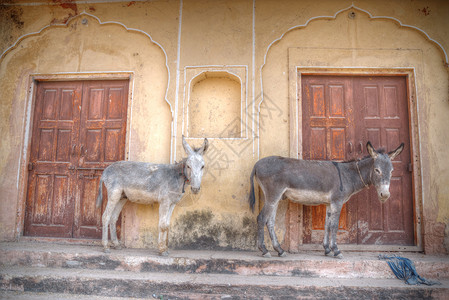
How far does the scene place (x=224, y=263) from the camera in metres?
4.31

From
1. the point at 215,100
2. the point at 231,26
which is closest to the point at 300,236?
the point at 215,100

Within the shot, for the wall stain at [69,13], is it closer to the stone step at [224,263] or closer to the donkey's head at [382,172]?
the stone step at [224,263]

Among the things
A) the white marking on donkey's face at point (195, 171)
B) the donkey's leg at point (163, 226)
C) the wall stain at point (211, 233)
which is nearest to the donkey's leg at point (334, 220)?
the wall stain at point (211, 233)

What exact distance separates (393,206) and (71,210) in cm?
573

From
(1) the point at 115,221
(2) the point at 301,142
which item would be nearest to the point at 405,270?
(2) the point at 301,142

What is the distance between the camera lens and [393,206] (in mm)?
5152

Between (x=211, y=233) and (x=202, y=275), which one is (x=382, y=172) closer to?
(x=211, y=233)

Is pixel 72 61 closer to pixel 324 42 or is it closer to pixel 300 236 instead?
pixel 324 42

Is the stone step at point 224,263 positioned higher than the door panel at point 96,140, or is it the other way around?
the door panel at point 96,140

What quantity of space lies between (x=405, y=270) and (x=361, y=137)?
2193mm

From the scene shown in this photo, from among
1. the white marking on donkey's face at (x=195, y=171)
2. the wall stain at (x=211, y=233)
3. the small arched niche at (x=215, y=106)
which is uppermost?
the small arched niche at (x=215, y=106)

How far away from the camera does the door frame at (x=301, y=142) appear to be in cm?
496

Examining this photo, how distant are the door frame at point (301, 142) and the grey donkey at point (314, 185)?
1.61 ft

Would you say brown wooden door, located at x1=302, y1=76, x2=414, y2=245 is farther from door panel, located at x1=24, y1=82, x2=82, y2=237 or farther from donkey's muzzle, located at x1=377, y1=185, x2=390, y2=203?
door panel, located at x1=24, y1=82, x2=82, y2=237
